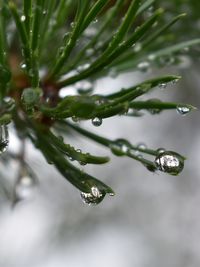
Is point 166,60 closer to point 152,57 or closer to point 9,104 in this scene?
point 152,57

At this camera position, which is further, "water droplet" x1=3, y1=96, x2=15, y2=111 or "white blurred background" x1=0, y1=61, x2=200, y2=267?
"white blurred background" x1=0, y1=61, x2=200, y2=267

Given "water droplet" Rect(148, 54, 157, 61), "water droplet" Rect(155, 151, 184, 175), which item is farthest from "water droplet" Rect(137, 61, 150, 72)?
"water droplet" Rect(155, 151, 184, 175)

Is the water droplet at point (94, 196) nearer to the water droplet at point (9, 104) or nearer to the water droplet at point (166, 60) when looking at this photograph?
the water droplet at point (9, 104)

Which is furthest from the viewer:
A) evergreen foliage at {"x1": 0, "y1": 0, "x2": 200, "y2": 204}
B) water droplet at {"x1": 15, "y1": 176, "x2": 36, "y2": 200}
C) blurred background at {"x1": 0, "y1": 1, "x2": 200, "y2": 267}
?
blurred background at {"x1": 0, "y1": 1, "x2": 200, "y2": 267}

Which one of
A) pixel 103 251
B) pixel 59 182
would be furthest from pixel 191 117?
pixel 103 251

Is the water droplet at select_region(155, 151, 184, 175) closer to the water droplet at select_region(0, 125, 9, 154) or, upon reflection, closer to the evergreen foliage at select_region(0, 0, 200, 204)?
the evergreen foliage at select_region(0, 0, 200, 204)

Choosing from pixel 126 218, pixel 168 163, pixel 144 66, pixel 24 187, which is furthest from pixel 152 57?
pixel 126 218

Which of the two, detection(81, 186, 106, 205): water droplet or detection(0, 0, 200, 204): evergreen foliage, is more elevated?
detection(0, 0, 200, 204): evergreen foliage
